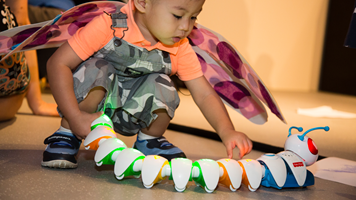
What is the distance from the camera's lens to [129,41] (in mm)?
719

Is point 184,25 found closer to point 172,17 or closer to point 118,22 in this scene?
point 172,17

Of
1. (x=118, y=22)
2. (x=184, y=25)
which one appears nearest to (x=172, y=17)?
(x=184, y=25)

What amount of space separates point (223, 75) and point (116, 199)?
19.5 inches

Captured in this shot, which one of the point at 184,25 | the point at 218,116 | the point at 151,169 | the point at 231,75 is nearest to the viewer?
the point at 151,169

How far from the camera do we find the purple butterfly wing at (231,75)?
2.65 feet

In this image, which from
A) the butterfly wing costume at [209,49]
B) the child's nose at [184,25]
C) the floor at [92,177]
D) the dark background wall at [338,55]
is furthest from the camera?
the dark background wall at [338,55]

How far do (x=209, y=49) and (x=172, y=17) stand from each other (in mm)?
218

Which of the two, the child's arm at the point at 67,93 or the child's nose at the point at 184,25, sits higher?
the child's nose at the point at 184,25

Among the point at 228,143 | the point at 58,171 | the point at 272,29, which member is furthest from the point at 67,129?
the point at 272,29

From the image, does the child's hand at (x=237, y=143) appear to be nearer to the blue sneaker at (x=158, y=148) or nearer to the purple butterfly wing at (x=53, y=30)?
the blue sneaker at (x=158, y=148)

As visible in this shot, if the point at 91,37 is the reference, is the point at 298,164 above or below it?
below

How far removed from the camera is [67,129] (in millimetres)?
721

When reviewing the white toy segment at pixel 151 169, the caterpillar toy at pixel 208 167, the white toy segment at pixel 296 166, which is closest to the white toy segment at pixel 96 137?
the caterpillar toy at pixel 208 167

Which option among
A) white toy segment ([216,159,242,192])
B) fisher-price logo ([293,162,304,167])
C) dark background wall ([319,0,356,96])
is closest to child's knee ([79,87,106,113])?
white toy segment ([216,159,242,192])
